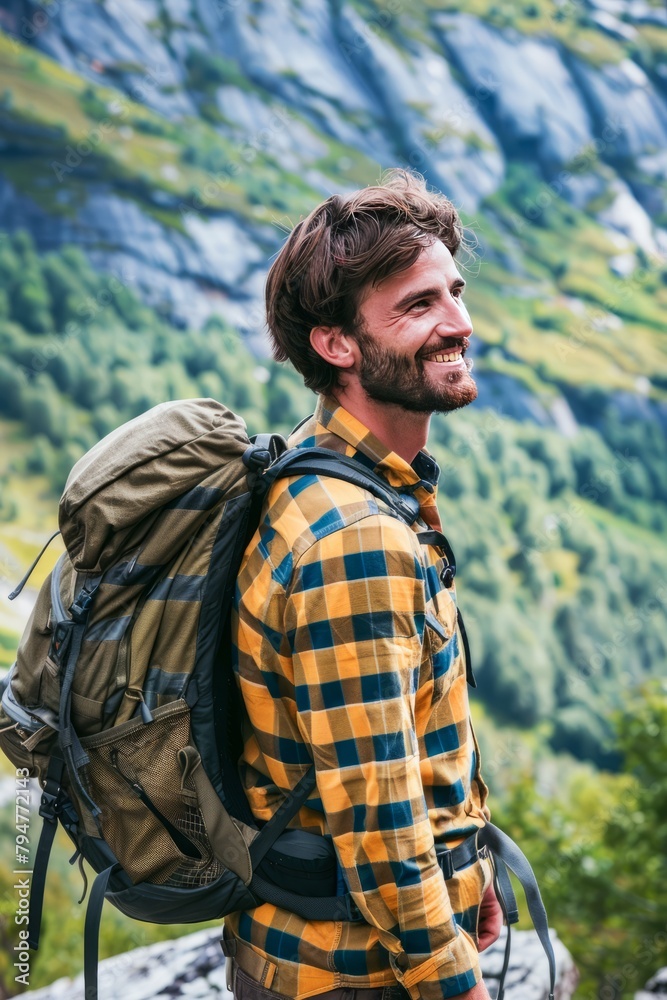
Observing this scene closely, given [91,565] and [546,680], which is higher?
[91,565]

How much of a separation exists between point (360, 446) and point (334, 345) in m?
0.16

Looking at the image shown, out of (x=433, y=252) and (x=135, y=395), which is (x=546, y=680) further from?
(x=433, y=252)

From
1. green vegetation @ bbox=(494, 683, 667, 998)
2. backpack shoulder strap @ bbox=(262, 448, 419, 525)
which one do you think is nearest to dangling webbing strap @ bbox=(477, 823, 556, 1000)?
backpack shoulder strap @ bbox=(262, 448, 419, 525)

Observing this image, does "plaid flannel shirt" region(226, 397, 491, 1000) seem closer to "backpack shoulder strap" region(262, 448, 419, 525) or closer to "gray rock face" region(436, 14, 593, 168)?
"backpack shoulder strap" region(262, 448, 419, 525)

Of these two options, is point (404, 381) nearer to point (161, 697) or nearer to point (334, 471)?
point (334, 471)

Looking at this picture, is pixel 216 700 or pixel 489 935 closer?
pixel 216 700

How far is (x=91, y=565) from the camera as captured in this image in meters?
1.33

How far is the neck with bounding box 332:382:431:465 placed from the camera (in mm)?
1430

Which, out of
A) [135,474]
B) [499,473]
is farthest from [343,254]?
[499,473]

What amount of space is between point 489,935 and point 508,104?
7.56 m

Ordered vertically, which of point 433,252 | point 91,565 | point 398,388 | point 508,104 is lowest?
point 508,104

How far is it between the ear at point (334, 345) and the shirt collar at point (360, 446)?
6 centimetres

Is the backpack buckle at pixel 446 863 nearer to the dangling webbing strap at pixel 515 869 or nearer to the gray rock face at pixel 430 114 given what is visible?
the dangling webbing strap at pixel 515 869

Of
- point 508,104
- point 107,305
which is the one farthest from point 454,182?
point 107,305
